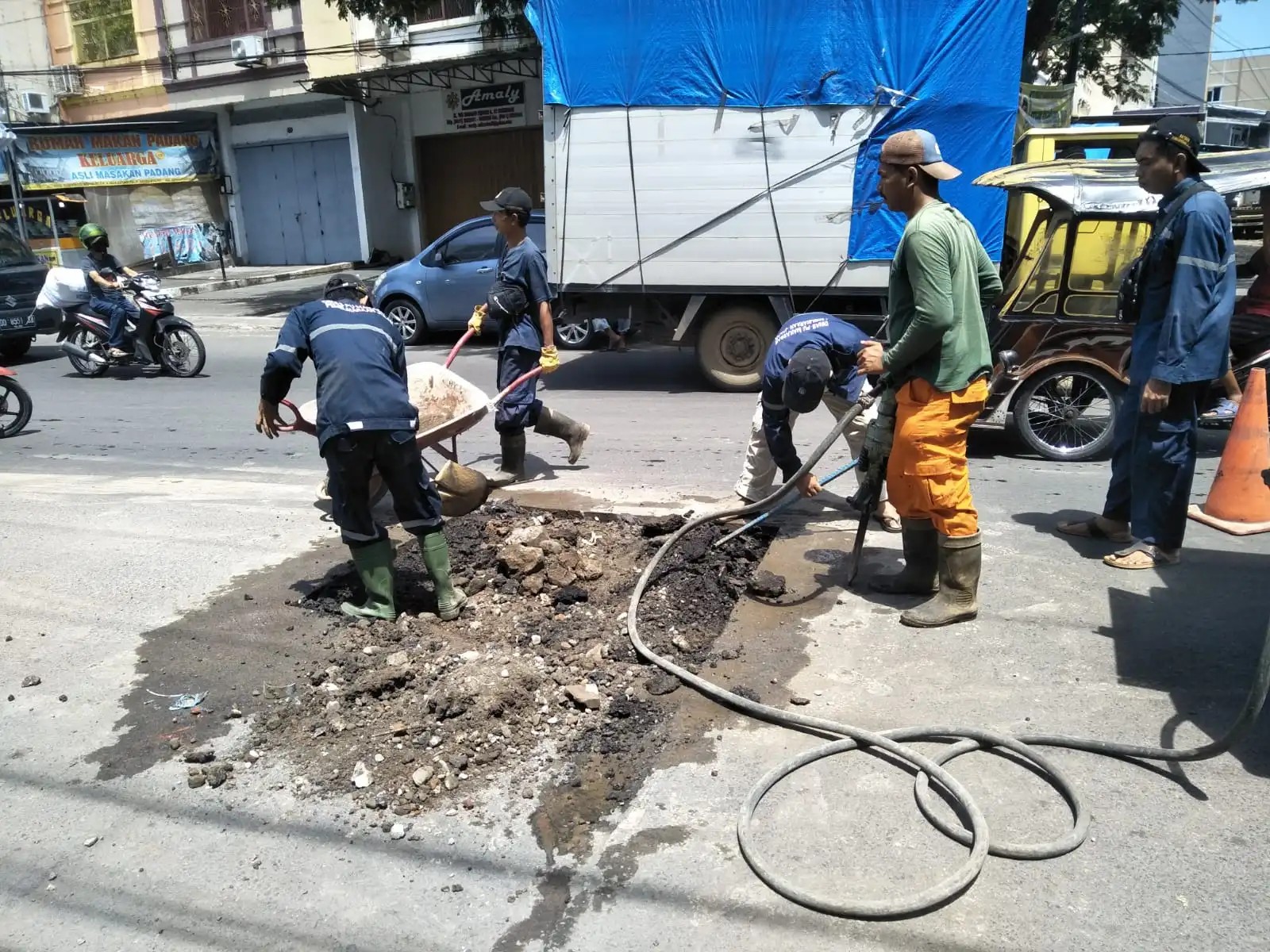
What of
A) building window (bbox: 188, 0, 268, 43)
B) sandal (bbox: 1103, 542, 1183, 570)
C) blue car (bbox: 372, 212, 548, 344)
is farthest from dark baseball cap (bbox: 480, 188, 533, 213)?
building window (bbox: 188, 0, 268, 43)

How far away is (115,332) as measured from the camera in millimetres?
11820

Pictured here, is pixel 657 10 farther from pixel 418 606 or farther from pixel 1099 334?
pixel 418 606

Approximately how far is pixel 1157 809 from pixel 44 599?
497cm

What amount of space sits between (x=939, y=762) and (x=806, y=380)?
72.8 inches

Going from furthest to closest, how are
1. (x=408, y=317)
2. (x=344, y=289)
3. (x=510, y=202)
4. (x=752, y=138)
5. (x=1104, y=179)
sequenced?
(x=408, y=317)
(x=752, y=138)
(x=1104, y=179)
(x=510, y=202)
(x=344, y=289)

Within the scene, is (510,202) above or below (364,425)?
above

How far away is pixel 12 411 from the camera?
30.3ft

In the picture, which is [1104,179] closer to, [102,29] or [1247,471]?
[1247,471]

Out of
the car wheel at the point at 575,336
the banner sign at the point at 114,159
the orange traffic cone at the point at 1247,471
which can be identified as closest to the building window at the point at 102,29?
the banner sign at the point at 114,159

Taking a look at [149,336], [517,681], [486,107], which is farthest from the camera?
[486,107]

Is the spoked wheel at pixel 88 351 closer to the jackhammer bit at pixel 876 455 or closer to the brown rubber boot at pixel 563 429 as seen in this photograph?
the brown rubber boot at pixel 563 429

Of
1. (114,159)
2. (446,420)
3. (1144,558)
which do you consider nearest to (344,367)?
(446,420)

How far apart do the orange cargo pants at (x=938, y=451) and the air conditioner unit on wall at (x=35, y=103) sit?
29953mm

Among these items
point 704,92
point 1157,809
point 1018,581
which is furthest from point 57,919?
point 704,92
